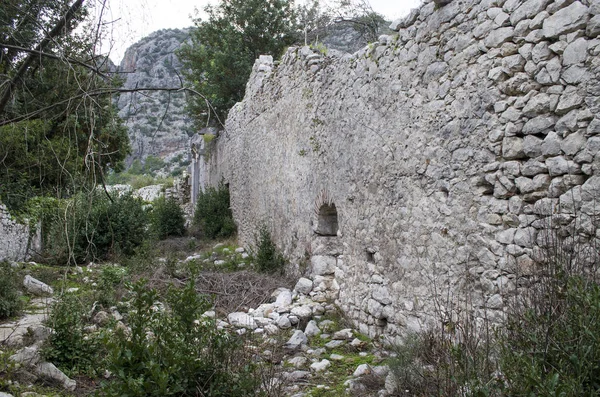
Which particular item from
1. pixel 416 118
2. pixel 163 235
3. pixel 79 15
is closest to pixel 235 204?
pixel 163 235

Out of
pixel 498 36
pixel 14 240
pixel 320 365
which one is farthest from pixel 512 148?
pixel 14 240

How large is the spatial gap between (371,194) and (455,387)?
339cm

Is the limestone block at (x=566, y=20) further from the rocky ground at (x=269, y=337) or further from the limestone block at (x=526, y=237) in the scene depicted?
the rocky ground at (x=269, y=337)

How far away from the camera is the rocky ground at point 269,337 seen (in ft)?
14.4

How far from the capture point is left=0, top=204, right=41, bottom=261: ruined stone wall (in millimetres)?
9961

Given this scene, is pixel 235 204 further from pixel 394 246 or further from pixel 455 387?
pixel 455 387

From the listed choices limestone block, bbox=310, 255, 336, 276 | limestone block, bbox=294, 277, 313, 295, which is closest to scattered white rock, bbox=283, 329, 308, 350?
limestone block, bbox=294, 277, 313, 295

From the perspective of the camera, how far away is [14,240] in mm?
10422

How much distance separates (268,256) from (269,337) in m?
3.44

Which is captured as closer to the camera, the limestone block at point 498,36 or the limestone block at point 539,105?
the limestone block at point 539,105

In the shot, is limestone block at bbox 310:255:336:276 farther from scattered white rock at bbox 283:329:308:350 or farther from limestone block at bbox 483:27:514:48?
limestone block at bbox 483:27:514:48

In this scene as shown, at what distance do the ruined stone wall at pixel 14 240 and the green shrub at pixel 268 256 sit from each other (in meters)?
4.90

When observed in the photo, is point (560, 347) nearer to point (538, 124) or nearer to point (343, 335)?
point (538, 124)

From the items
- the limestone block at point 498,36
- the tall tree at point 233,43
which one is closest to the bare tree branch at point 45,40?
the limestone block at point 498,36
